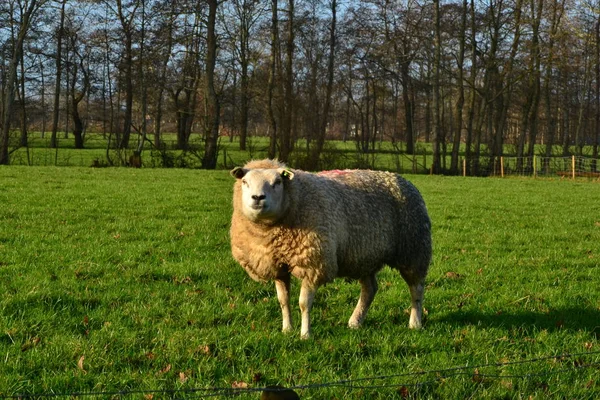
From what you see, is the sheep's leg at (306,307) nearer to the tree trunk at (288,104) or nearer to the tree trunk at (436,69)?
the tree trunk at (288,104)

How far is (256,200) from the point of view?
4.98 meters

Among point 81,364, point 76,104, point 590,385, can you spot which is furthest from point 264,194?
point 76,104

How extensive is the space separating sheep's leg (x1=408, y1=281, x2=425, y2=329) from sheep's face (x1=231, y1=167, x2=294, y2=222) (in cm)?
168

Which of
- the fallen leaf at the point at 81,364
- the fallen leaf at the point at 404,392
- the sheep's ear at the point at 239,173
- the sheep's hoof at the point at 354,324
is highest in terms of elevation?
the sheep's ear at the point at 239,173

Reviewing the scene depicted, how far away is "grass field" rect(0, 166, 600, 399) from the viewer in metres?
4.15

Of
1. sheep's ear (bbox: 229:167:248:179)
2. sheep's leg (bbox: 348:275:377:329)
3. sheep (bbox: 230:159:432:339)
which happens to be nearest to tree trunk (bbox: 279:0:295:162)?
sheep (bbox: 230:159:432:339)

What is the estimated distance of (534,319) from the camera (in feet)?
19.7

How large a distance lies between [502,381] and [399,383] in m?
0.81

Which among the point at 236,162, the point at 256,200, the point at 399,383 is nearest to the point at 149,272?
the point at 256,200

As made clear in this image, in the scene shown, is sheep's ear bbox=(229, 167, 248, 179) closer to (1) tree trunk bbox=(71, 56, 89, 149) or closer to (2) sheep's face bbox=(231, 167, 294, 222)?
(2) sheep's face bbox=(231, 167, 294, 222)

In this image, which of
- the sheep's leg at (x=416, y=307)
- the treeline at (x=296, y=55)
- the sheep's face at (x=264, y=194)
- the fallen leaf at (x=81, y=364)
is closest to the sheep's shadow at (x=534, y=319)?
the sheep's leg at (x=416, y=307)

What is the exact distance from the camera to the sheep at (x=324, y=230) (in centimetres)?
519

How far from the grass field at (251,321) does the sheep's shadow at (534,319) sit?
3cm

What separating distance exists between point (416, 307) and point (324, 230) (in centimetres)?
134
